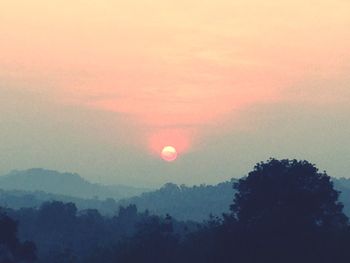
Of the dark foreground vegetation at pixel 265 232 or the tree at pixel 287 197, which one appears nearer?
the dark foreground vegetation at pixel 265 232

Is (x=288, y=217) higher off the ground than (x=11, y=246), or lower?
higher

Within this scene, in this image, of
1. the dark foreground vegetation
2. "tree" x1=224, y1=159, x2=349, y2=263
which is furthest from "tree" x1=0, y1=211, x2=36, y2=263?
"tree" x1=224, y1=159, x2=349, y2=263

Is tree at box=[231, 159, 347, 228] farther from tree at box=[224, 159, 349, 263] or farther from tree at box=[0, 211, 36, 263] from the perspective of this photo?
tree at box=[0, 211, 36, 263]

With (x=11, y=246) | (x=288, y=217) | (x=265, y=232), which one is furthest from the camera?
(x=11, y=246)

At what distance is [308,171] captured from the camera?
66.6 meters

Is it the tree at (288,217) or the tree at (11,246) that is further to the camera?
the tree at (11,246)

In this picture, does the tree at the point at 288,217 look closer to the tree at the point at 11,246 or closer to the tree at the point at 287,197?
the tree at the point at 287,197

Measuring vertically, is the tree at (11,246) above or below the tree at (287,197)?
below

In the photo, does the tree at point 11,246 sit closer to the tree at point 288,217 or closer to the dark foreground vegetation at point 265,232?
the dark foreground vegetation at point 265,232

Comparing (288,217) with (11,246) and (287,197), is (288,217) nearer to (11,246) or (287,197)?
(287,197)

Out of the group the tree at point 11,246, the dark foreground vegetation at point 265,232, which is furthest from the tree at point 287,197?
the tree at point 11,246

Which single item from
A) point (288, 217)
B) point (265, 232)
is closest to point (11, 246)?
point (265, 232)

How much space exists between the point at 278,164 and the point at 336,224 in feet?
19.6

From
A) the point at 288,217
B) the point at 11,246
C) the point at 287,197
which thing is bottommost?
the point at 11,246
